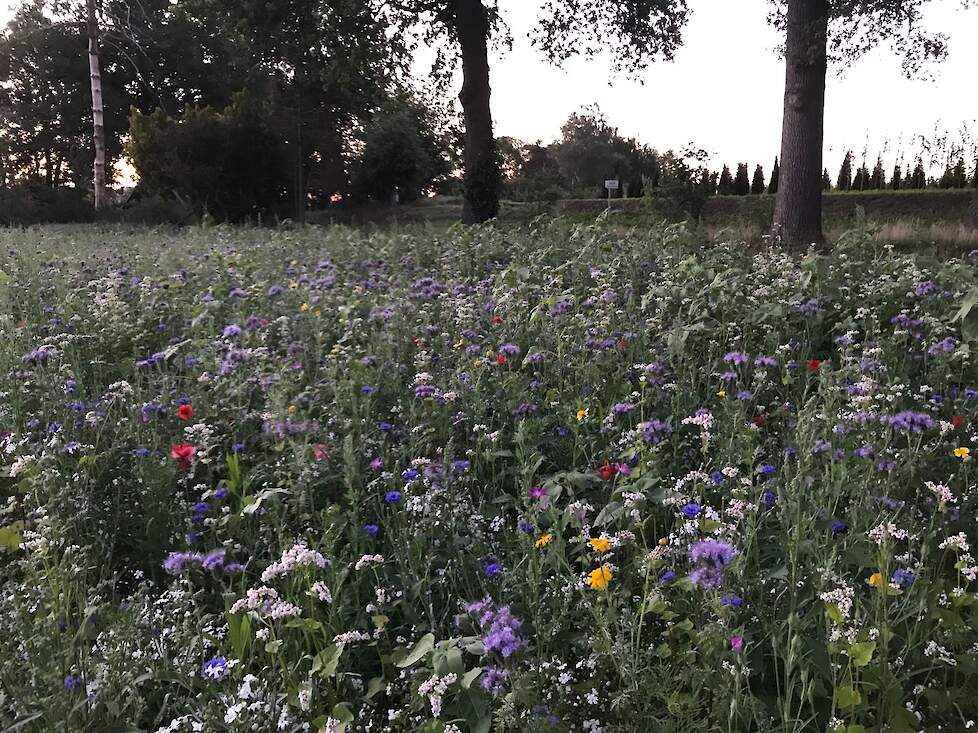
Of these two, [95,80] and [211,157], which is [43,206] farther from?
[211,157]

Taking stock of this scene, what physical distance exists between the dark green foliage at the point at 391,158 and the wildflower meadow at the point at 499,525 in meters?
25.9

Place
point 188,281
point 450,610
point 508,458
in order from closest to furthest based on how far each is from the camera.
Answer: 1. point 450,610
2. point 508,458
3. point 188,281

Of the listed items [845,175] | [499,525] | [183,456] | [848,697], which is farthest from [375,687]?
[845,175]

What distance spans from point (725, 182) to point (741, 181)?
0.50m

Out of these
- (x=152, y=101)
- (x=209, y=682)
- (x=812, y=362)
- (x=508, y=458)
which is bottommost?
(x=209, y=682)

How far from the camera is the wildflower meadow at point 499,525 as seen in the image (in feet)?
5.93

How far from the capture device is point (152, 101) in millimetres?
35031

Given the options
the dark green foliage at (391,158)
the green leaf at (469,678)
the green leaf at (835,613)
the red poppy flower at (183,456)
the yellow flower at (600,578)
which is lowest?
the green leaf at (469,678)

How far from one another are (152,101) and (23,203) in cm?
1297

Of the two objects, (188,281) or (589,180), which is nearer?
(188,281)

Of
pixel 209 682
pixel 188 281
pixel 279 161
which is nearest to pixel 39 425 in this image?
pixel 209 682

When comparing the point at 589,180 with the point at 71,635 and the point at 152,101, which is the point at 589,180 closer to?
the point at 152,101

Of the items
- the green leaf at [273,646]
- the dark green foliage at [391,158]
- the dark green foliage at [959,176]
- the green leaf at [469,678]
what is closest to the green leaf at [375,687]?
the green leaf at [273,646]

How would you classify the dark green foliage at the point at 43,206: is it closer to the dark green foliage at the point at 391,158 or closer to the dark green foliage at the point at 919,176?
the dark green foliage at the point at 391,158
